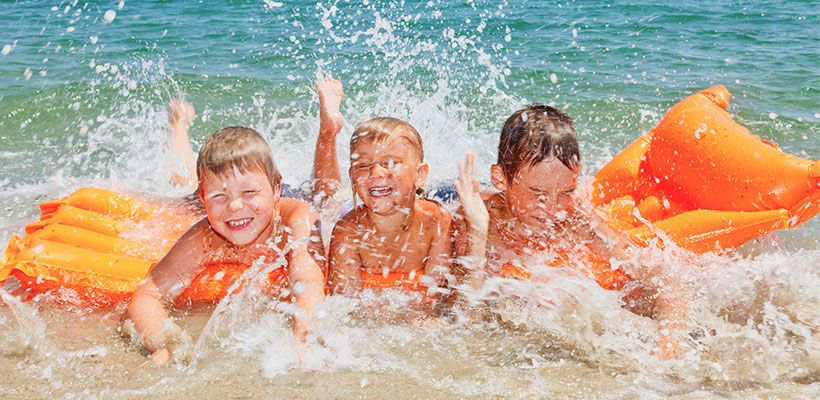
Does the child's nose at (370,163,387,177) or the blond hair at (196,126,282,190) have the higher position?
the blond hair at (196,126,282,190)

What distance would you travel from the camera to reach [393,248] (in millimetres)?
3281

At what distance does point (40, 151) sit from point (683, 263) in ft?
18.3

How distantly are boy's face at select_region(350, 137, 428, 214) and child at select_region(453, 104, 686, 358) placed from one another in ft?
0.82

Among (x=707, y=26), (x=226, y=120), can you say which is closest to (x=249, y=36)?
(x=226, y=120)

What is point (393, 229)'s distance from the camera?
3.26m

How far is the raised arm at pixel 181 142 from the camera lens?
489 cm

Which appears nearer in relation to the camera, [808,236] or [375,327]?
[375,327]

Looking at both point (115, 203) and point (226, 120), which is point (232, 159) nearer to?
point (115, 203)

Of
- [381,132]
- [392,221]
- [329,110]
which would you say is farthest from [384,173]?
[329,110]

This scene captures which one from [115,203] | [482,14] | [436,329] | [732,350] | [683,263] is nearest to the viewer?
[732,350]

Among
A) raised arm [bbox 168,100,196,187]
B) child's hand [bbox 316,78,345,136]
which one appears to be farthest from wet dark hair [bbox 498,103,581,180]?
raised arm [bbox 168,100,196,187]

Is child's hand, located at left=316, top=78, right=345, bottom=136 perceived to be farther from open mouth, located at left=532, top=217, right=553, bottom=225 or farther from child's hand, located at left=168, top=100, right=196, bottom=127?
open mouth, located at left=532, top=217, right=553, bottom=225

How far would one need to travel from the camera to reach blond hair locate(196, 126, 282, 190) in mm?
2988

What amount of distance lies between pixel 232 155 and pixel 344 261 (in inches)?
28.0
